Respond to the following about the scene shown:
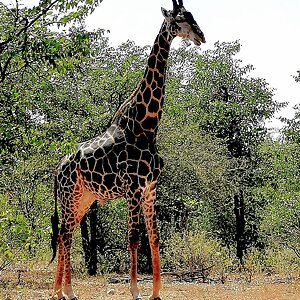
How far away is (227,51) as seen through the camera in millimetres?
18734

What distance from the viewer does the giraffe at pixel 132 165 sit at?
23.0 feet

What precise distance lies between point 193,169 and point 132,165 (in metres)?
7.24

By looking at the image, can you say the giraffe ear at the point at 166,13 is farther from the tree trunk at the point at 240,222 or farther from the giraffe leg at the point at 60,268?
the tree trunk at the point at 240,222

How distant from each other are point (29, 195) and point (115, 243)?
3.85m

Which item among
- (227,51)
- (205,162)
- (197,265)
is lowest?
(197,265)

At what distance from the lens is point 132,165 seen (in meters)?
7.02

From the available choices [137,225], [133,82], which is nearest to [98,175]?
[137,225]

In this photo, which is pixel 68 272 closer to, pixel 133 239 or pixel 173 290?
pixel 133 239

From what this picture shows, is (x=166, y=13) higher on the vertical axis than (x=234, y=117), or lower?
lower

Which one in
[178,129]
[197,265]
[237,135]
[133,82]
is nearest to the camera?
[197,265]

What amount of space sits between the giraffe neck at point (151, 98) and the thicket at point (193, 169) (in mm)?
1044

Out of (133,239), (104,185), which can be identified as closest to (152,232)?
(133,239)

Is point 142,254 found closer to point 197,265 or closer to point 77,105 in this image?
point 197,265

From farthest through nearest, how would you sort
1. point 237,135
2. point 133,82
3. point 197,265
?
point 237,135, point 133,82, point 197,265
